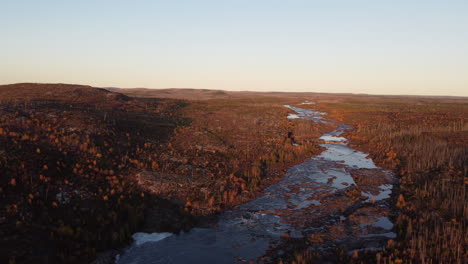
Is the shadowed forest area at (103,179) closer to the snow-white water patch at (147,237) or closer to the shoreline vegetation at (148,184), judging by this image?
the shoreline vegetation at (148,184)

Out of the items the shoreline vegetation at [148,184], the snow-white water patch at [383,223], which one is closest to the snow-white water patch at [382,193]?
the shoreline vegetation at [148,184]

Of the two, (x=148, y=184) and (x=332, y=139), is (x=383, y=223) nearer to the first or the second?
(x=148, y=184)

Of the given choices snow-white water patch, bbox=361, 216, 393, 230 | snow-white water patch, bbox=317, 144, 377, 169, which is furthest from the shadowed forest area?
snow-white water patch, bbox=361, 216, 393, 230

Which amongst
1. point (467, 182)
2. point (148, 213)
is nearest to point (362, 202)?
point (467, 182)

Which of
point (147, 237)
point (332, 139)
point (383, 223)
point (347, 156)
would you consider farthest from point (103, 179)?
point (332, 139)

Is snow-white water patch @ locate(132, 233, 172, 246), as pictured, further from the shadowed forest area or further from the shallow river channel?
the shadowed forest area

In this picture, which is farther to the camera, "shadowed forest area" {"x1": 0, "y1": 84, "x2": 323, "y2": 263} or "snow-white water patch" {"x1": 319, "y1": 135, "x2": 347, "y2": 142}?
"snow-white water patch" {"x1": 319, "y1": 135, "x2": 347, "y2": 142}

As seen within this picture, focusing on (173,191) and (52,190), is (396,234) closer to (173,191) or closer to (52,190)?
(173,191)

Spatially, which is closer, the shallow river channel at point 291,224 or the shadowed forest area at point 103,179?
the shadowed forest area at point 103,179
